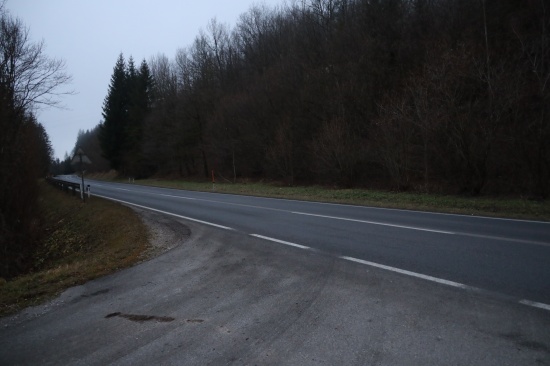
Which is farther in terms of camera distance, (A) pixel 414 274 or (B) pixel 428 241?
(B) pixel 428 241

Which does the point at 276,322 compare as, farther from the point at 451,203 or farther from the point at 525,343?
the point at 451,203

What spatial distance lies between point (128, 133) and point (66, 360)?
64682 millimetres

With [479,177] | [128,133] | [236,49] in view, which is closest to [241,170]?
[236,49]

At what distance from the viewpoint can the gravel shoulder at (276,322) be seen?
14.0ft

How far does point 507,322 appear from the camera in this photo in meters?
4.79

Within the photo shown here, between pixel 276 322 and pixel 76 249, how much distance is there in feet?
41.7

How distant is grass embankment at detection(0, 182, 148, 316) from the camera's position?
7348 mm

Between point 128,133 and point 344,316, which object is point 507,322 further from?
point 128,133

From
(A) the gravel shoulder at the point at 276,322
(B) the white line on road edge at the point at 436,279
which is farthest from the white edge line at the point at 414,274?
(A) the gravel shoulder at the point at 276,322

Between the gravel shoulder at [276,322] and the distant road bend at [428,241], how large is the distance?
607 mm

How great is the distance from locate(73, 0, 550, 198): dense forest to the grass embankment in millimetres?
14562

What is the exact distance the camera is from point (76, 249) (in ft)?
51.0

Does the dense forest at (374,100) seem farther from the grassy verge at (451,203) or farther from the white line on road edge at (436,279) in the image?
the white line on road edge at (436,279)

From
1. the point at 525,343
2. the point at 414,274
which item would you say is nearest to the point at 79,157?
the point at 414,274
